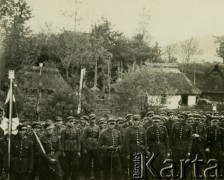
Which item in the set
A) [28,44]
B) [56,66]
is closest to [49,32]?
[56,66]

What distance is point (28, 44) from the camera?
22.2 metres

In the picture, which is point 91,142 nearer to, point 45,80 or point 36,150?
point 36,150

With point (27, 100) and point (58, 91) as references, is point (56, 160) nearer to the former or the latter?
point (58, 91)

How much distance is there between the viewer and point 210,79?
170 ft

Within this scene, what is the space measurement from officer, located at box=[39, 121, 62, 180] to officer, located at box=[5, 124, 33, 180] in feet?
1.90

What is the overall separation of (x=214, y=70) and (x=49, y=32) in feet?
79.1

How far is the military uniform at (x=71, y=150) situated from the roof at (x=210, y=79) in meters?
39.0

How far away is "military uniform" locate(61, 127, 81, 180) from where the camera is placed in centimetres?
1142

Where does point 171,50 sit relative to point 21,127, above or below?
above

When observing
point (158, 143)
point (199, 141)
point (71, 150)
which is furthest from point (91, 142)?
Answer: point (199, 141)

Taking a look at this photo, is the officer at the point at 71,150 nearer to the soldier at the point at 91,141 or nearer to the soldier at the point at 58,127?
the soldier at the point at 58,127

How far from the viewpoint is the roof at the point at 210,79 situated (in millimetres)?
49125

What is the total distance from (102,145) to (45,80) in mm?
19101
